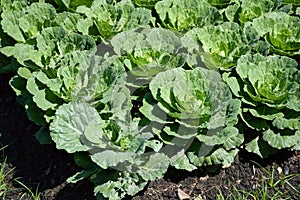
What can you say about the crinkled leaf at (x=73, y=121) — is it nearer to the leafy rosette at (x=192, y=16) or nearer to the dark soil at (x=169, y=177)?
the dark soil at (x=169, y=177)

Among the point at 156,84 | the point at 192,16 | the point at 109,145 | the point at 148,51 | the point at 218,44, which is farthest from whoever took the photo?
the point at 192,16

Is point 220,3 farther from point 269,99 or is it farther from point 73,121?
point 73,121

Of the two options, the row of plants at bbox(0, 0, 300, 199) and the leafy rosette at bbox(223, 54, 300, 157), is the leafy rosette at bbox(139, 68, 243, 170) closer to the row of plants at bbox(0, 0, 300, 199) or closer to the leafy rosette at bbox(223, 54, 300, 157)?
the row of plants at bbox(0, 0, 300, 199)

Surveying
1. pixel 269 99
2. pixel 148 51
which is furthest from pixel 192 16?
pixel 269 99

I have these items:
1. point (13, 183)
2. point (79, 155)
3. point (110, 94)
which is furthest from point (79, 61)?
point (13, 183)

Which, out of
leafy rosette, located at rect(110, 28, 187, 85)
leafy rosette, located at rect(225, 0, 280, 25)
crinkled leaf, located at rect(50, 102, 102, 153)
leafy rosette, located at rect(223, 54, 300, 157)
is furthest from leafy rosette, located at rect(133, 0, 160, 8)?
crinkled leaf, located at rect(50, 102, 102, 153)

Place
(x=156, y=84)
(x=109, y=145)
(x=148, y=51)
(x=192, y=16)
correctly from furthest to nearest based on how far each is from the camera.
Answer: (x=192, y=16), (x=148, y=51), (x=156, y=84), (x=109, y=145)

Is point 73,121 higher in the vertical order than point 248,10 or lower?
lower
